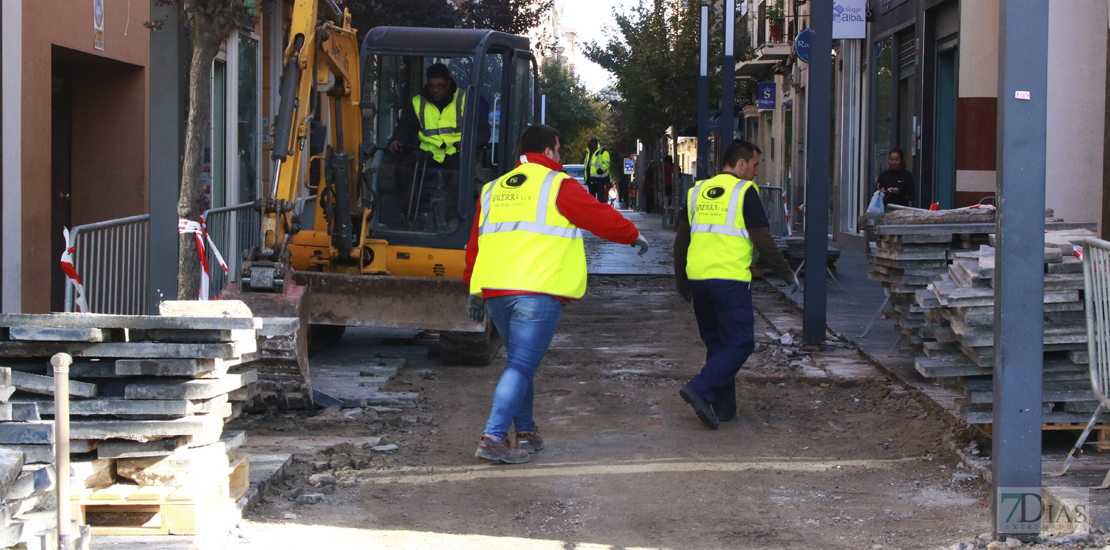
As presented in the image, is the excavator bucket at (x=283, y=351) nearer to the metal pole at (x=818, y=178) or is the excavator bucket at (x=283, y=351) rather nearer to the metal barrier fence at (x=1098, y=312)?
the metal barrier fence at (x=1098, y=312)

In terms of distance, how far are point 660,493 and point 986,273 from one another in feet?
6.38

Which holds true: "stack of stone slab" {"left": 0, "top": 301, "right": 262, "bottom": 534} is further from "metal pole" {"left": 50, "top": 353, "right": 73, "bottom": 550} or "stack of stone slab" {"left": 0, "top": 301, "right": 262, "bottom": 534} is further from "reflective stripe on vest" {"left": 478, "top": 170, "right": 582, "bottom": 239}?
"reflective stripe on vest" {"left": 478, "top": 170, "right": 582, "bottom": 239}

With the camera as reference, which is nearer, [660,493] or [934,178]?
[660,493]

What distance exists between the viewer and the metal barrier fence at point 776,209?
19.2 meters

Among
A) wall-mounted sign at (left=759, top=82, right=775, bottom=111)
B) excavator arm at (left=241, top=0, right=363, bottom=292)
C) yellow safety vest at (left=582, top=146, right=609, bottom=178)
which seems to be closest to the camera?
excavator arm at (left=241, top=0, right=363, bottom=292)

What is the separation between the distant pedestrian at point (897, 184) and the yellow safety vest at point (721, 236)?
789 centimetres

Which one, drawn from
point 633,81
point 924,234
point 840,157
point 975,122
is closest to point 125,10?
point 924,234

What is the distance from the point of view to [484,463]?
630cm

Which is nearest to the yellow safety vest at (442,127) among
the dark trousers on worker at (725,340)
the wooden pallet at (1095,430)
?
the dark trousers on worker at (725,340)

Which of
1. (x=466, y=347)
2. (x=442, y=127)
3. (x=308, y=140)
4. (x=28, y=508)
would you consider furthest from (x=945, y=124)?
(x=28, y=508)

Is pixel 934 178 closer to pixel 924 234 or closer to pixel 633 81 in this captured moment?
pixel 924 234

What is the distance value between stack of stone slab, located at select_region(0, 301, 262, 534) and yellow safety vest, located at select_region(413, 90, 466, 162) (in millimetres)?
4999

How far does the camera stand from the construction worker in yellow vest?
7219 millimetres

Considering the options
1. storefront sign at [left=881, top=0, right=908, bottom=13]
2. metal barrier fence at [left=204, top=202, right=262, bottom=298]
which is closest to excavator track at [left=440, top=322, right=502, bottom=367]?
metal barrier fence at [left=204, top=202, right=262, bottom=298]
